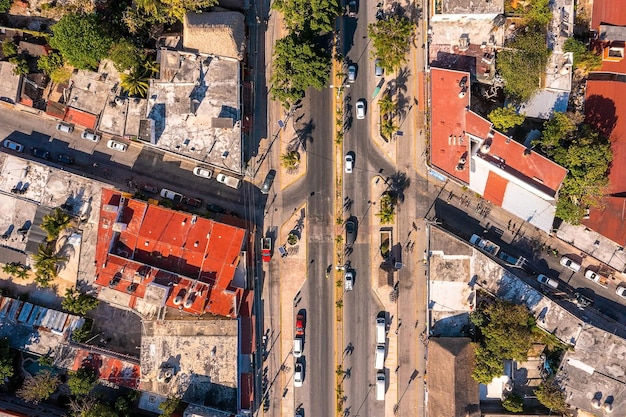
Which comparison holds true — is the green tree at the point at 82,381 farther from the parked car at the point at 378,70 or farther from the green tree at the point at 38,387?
the parked car at the point at 378,70

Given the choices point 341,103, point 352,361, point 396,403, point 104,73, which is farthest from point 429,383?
point 104,73

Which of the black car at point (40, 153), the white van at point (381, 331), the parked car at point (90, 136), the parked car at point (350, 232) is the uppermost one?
the parked car at point (90, 136)

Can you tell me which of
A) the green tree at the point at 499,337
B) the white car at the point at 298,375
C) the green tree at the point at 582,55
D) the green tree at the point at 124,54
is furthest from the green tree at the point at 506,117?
the green tree at the point at 124,54

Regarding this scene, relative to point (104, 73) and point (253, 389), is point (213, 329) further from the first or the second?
point (104, 73)

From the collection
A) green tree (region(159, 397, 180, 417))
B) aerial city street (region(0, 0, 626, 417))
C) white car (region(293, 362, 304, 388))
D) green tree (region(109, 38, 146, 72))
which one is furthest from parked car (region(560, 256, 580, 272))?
green tree (region(109, 38, 146, 72))

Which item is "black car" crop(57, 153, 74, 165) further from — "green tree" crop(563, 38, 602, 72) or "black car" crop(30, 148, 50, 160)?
"green tree" crop(563, 38, 602, 72)

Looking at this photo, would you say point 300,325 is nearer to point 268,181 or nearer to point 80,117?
point 268,181
